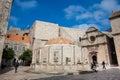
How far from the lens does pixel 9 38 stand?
32.3 metres

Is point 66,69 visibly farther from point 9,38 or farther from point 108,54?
point 9,38

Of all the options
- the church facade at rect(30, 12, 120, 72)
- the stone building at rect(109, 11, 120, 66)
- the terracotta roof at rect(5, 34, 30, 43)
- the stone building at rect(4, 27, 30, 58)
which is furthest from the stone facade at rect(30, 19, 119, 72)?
the terracotta roof at rect(5, 34, 30, 43)

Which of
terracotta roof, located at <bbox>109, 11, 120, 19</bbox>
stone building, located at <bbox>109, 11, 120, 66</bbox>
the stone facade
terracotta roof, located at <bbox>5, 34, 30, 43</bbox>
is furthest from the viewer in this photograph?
terracotta roof, located at <bbox>5, 34, 30, 43</bbox>

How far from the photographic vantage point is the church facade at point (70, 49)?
15.9 meters

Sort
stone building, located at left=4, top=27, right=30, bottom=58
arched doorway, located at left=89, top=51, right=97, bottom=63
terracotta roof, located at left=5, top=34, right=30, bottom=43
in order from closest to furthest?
arched doorway, located at left=89, top=51, right=97, bottom=63 < stone building, located at left=4, top=27, right=30, bottom=58 < terracotta roof, located at left=5, top=34, right=30, bottom=43

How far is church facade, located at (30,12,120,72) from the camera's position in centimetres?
1593

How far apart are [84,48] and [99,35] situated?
17.4 ft

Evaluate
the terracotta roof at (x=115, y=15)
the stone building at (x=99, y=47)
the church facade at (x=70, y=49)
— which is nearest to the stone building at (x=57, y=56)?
the church facade at (x=70, y=49)

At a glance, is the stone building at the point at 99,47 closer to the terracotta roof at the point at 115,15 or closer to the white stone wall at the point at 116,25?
the white stone wall at the point at 116,25

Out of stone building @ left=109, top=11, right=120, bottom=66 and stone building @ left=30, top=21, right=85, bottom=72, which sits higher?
stone building @ left=109, top=11, right=120, bottom=66

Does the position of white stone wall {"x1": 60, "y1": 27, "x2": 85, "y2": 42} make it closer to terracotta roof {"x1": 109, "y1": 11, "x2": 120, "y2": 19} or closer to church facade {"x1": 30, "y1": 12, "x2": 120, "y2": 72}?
church facade {"x1": 30, "y1": 12, "x2": 120, "y2": 72}

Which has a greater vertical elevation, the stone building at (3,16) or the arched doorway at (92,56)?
the stone building at (3,16)

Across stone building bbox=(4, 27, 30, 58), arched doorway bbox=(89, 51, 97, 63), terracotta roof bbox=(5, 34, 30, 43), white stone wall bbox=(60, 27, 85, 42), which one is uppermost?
white stone wall bbox=(60, 27, 85, 42)

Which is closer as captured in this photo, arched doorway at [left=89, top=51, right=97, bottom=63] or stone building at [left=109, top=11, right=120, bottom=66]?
stone building at [left=109, top=11, right=120, bottom=66]
